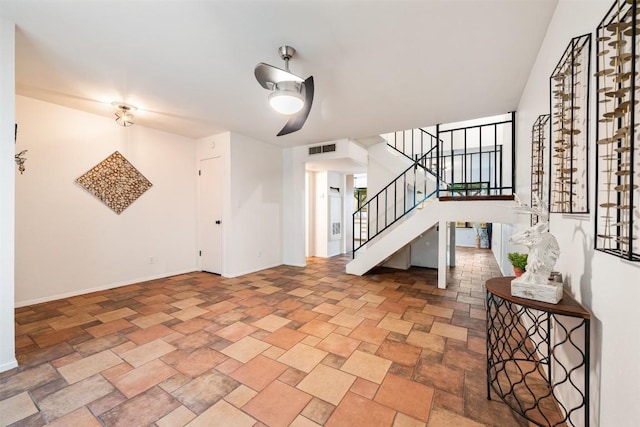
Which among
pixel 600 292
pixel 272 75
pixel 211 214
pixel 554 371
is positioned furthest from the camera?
pixel 211 214

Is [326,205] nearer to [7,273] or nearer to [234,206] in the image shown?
[234,206]

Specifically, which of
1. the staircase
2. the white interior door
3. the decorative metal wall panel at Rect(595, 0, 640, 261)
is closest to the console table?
the decorative metal wall panel at Rect(595, 0, 640, 261)

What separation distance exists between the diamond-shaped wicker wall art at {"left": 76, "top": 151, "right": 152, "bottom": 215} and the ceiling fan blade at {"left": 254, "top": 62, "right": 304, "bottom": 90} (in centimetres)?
352

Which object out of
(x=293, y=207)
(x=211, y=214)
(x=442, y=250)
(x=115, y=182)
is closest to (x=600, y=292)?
(x=442, y=250)

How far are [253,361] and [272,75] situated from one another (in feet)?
8.01

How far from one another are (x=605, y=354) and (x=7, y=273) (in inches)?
153

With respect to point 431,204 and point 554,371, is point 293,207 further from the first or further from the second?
point 554,371

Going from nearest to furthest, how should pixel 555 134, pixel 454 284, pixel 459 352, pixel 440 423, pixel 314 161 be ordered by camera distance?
pixel 440 423, pixel 555 134, pixel 459 352, pixel 454 284, pixel 314 161

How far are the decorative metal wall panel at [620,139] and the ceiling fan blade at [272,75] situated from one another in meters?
1.83

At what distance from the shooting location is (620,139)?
102cm

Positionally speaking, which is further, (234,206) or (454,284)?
(234,206)

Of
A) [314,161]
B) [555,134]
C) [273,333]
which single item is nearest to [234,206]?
[314,161]

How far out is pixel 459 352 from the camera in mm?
2303

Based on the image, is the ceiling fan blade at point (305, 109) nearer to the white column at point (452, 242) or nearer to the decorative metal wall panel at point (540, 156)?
the decorative metal wall panel at point (540, 156)
